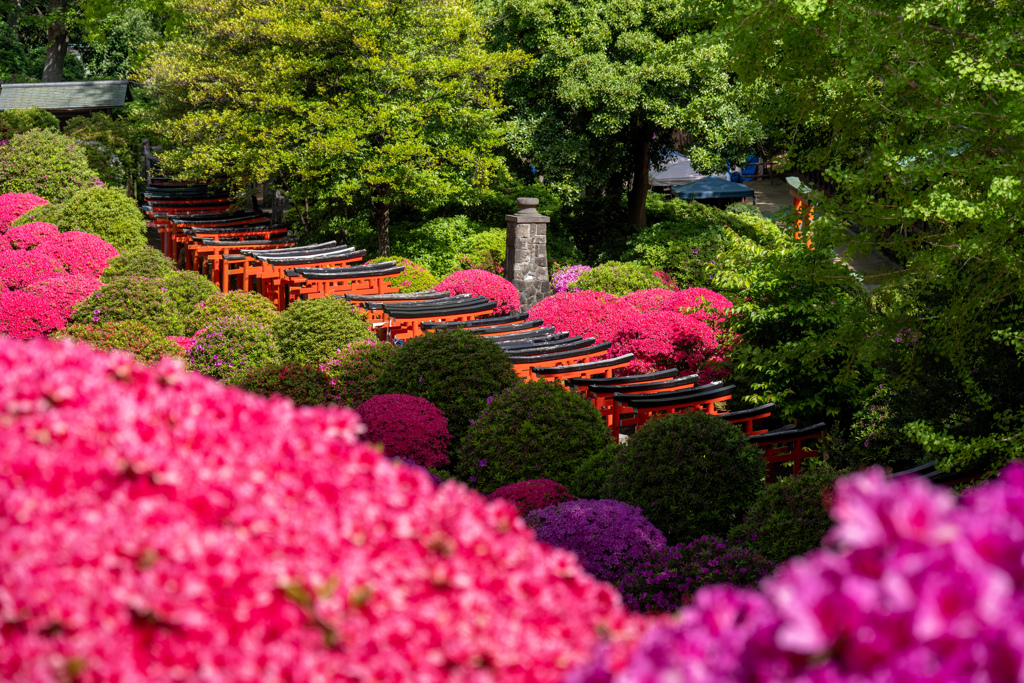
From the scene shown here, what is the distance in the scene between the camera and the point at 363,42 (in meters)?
22.0

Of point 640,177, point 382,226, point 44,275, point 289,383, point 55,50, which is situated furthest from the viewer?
point 55,50

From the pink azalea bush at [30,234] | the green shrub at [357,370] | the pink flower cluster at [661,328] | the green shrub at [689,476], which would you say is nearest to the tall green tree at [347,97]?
the pink azalea bush at [30,234]

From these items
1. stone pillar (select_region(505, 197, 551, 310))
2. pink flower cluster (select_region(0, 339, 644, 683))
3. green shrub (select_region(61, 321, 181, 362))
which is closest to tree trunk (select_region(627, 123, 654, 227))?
stone pillar (select_region(505, 197, 551, 310))

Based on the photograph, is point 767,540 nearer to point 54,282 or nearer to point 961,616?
point 961,616

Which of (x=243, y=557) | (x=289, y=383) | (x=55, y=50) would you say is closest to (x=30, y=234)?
(x=289, y=383)

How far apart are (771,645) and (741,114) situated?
83.1ft

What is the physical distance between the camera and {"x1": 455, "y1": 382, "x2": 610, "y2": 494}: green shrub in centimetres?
986

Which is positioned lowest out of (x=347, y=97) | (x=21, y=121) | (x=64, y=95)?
(x=21, y=121)

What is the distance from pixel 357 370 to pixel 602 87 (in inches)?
596

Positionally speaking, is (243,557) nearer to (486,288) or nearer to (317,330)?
(317,330)

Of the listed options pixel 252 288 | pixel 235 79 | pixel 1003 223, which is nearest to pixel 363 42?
pixel 235 79

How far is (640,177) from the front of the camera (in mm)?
27609

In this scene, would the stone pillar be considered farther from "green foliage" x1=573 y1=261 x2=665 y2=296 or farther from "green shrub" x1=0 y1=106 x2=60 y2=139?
"green shrub" x1=0 y1=106 x2=60 y2=139

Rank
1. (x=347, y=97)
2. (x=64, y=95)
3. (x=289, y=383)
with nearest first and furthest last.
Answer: (x=289, y=383) < (x=347, y=97) < (x=64, y=95)
